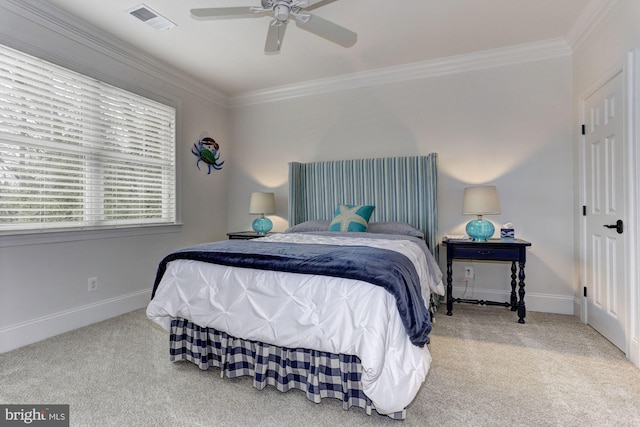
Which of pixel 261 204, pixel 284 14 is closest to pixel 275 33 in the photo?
pixel 284 14

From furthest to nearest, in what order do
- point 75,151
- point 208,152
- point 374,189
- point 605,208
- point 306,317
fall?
point 208,152
point 374,189
point 75,151
point 605,208
point 306,317

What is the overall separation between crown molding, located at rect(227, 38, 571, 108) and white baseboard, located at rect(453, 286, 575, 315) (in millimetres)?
2426

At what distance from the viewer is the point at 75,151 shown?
2.88 m

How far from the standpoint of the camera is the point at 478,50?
3.43 meters

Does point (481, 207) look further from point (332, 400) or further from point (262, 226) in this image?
point (262, 226)

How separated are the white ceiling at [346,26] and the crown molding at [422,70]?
0.08 meters

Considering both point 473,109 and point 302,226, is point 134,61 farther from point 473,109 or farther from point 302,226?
point 473,109

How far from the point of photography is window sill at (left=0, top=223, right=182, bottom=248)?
2.47 m

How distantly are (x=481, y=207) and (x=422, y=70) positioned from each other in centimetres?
174

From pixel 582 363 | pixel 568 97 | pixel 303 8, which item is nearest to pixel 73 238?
pixel 303 8

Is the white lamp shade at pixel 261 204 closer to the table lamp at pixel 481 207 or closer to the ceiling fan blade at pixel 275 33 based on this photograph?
the ceiling fan blade at pixel 275 33

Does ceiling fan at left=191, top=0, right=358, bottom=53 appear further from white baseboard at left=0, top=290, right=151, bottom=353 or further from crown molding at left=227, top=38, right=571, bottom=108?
white baseboard at left=0, top=290, right=151, bottom=353

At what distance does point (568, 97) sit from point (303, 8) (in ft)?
9.23

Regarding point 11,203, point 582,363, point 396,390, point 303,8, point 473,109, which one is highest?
point 303,8
